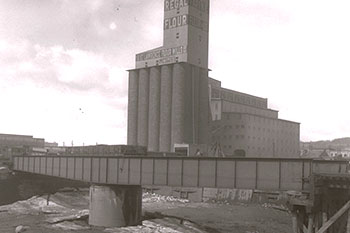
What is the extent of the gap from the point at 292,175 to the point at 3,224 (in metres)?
33.2

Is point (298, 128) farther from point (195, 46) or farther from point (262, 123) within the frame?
point (195, 46)

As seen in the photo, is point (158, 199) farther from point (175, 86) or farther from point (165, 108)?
point (175, 86)

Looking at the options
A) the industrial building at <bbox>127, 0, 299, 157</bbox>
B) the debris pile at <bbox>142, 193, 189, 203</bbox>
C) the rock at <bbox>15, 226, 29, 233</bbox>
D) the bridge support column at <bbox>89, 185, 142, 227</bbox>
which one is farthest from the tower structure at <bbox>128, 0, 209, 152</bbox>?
the rock at <bbox>15, 226, 29, 233</bbox>

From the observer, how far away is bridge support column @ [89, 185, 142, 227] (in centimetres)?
3894

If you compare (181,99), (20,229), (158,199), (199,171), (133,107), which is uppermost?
(181,99)

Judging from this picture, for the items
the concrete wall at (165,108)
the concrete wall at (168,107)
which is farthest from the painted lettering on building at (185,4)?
the concrete wall at (165,108)

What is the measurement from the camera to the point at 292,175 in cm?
2848

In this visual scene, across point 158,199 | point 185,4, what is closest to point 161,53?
point 185,4

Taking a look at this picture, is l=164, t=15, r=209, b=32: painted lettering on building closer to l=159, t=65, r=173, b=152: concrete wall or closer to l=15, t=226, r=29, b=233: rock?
l=159, t=65, r=173, b=152: concrete wall

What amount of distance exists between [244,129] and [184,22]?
33.6 metres

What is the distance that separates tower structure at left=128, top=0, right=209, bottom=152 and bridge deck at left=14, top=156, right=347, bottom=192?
46.6 meters

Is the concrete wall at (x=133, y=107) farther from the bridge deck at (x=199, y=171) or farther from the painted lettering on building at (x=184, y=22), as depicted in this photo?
the bridge deck at (x=199, y=171)

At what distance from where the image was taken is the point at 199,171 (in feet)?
108

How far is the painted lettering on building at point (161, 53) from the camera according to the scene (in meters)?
94.5
